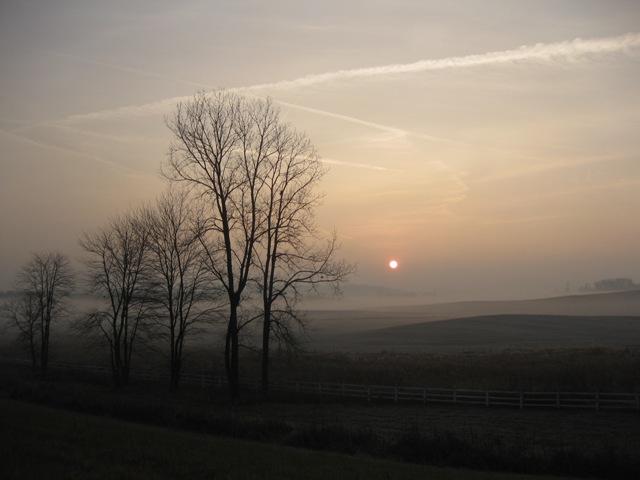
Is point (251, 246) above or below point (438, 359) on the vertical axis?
above

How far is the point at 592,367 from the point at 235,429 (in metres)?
28.1

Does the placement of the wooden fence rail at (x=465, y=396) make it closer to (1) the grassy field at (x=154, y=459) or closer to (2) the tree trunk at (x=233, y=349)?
(2) the tree trunk at (x=233, y=349)

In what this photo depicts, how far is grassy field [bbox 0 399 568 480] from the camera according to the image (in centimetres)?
1272

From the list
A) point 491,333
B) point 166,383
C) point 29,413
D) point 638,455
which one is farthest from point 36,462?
point 491,333

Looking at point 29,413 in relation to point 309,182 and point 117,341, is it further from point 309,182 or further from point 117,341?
point 117,341

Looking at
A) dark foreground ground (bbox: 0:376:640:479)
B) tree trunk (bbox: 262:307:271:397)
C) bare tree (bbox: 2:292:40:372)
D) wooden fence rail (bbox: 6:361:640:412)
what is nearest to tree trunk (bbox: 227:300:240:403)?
dark foreground ground (bbox: 0:376:640:479)

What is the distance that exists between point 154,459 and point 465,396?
74.6 feet

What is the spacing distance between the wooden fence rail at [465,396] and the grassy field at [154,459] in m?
16.5

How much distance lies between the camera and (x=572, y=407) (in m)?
30.8

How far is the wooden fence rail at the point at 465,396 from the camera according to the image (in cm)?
3025

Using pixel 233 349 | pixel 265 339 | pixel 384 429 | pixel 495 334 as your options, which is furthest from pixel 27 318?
pixel 495 334

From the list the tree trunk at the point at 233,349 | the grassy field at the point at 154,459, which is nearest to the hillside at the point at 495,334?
the tree trunk at the point at 233,349

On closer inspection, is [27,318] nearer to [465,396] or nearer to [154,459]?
[465,396]

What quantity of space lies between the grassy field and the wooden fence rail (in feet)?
54.1
